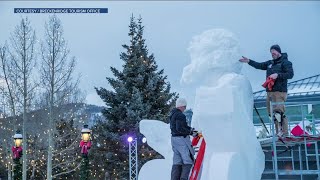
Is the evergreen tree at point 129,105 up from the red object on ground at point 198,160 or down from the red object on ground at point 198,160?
→ up

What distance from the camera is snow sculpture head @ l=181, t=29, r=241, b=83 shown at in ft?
23.2

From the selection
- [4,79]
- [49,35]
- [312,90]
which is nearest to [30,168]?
[4,79]

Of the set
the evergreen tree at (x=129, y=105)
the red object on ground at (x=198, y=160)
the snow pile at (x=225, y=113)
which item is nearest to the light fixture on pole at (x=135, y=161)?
the evergreen tree at (x=129, y=105)

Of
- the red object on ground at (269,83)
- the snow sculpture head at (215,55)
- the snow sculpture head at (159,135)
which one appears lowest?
the snow sculpture head at (159,135)

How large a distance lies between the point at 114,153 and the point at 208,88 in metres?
12.1

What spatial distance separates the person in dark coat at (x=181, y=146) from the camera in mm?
6562

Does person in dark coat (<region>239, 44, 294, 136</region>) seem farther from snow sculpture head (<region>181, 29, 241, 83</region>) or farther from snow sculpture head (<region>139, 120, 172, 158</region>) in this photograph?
snow sculpture head (<region>139, 120, 172, 158</region>)

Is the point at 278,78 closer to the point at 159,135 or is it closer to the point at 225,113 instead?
the point at 225,113

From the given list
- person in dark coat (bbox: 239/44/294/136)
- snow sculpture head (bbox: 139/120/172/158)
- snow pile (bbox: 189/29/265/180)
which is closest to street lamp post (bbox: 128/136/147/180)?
snow sculpture head (bbox: 139/120/172/158)

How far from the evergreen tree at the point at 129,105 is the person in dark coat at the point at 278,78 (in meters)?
10.6

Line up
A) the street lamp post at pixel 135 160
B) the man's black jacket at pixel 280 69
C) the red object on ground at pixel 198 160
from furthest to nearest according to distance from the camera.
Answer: the street lamp post at pixel 135 160
the man's black jacket at pixel 280 69
the red object on ground at pixel 198 160

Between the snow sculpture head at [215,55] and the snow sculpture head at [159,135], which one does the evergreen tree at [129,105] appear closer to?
the snow sculpture head at [159,135]

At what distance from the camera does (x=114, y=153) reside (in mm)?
18547

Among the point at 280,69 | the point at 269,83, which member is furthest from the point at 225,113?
the point at 280,69
